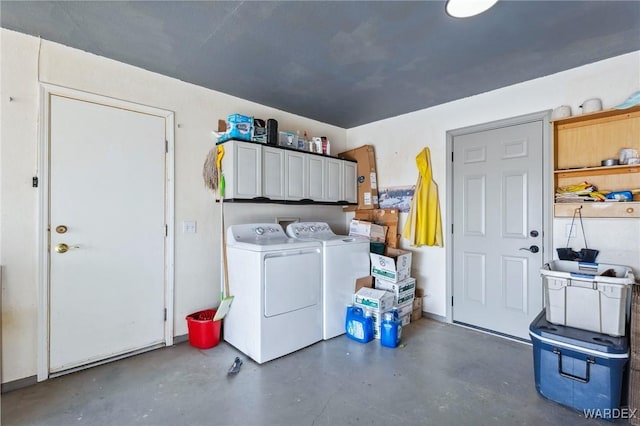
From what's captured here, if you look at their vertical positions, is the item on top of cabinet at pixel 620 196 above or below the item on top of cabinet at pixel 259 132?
below

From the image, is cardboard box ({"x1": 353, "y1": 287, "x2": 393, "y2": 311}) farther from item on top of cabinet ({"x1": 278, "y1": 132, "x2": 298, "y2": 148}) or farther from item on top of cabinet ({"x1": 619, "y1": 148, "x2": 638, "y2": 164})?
item on top of cabinet ({"x1": 619, "y1": 148, "x2": 638, "y2": 164})

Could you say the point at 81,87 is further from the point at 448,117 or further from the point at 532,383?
the point at 532,383

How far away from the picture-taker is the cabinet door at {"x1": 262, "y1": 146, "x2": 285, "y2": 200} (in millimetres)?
3156

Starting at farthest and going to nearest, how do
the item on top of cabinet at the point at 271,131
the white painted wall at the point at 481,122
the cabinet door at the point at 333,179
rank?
the cabinet door at the point at 333,179 < the item on top of cabinet at the point at 271,131 < the white painted wall at the point at 481,122

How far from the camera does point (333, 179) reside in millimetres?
3855

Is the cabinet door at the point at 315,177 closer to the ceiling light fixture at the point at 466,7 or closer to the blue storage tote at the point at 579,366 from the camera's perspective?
the ceiling light fixture at the point at 466,7

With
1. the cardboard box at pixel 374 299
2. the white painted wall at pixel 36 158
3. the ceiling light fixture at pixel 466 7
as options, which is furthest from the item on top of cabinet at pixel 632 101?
the white painted wall at pixel 36 158

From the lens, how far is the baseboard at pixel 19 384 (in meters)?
2.12

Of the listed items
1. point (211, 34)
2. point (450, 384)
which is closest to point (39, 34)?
point (211, 34)

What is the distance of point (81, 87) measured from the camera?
7.95 feet

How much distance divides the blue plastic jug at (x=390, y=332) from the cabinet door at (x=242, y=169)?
1.73 metres

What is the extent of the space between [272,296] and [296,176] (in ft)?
4.64

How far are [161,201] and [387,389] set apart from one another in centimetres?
243

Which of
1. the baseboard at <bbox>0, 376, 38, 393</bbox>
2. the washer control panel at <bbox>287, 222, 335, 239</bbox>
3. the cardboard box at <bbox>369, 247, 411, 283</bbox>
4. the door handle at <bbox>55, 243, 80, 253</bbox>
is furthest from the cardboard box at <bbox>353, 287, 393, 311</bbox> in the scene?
the baseboard at <bbox>0, 376, 38, 393</bbox>
